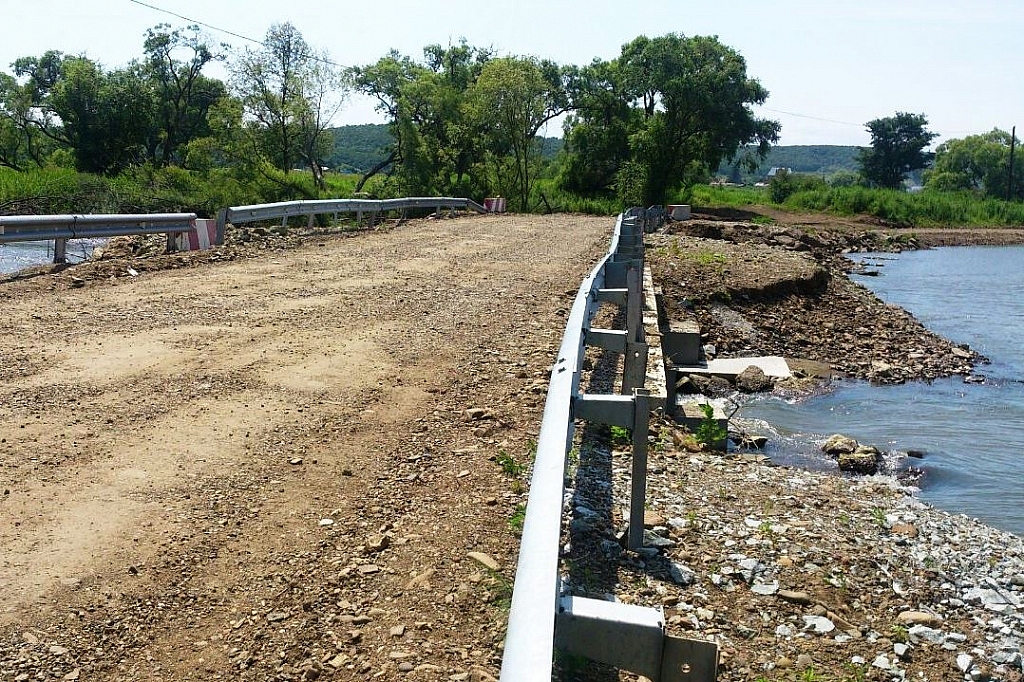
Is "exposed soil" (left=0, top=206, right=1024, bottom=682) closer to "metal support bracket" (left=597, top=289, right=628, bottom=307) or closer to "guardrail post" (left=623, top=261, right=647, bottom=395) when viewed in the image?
"guardrail post" (left=623, top=261, right=647, bottom=395)

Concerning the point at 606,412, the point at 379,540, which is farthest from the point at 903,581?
the point at 379,540

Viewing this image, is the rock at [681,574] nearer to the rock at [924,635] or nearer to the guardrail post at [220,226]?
the rock at [924,635]

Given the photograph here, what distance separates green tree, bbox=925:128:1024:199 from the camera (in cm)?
9869

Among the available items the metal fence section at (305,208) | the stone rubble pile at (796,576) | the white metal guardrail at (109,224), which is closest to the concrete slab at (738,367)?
the stone rubble pile at (796,576)

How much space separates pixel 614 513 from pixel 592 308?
2.27 m

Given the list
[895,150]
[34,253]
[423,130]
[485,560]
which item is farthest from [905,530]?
[895,150]

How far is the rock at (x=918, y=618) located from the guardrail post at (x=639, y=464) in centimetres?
120

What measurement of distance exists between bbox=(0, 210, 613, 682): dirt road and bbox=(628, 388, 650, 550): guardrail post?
1.95ft

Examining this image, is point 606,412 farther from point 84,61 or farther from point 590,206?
point 84,61

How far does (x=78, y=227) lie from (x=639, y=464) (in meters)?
10.0

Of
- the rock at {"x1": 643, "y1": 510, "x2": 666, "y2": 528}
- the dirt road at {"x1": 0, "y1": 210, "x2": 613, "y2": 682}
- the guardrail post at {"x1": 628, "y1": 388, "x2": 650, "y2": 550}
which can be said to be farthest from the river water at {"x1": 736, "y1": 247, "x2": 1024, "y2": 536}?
the guardrail post at {"x1": 628, "y1": 388, "x2": 650, "y2": 550}

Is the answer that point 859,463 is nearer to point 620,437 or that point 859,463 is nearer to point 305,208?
point 620,437

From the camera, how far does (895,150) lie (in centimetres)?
9431

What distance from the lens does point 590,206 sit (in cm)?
4219
